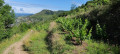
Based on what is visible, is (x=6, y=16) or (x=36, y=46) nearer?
(x=36, y=46)

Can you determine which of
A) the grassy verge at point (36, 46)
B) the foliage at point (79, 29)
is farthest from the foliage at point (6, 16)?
the foliage at point (79, 29)

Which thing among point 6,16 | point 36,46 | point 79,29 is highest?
point 6,16

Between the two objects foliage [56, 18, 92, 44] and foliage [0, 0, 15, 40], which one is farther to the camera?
foliage [0, 0, 15, 40]

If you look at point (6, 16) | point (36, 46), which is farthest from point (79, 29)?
point (6, 16)

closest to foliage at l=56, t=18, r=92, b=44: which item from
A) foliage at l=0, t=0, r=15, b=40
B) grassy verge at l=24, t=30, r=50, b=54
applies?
grassy verge at l=24, t=30, r=50, b=54

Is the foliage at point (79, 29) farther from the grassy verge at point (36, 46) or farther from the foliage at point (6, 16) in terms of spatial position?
the foliage at point (6, 16)

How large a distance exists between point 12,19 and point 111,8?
19.1m

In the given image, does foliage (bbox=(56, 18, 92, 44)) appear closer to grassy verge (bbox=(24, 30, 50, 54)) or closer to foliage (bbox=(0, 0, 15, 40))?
grassy verge (bbox=(24, 30, 50, 54))

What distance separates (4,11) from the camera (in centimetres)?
1888

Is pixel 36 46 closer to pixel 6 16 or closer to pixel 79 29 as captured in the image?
pixel 79 29

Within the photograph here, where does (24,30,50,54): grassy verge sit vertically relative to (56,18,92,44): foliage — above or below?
below

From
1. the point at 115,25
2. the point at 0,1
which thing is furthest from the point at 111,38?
the point at 0,1

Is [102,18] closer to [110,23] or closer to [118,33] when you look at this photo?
[110,23]

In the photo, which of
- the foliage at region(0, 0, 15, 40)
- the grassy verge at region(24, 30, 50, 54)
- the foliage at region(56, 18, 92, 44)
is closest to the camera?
the foliage at region(56, 18, 92, 44)
